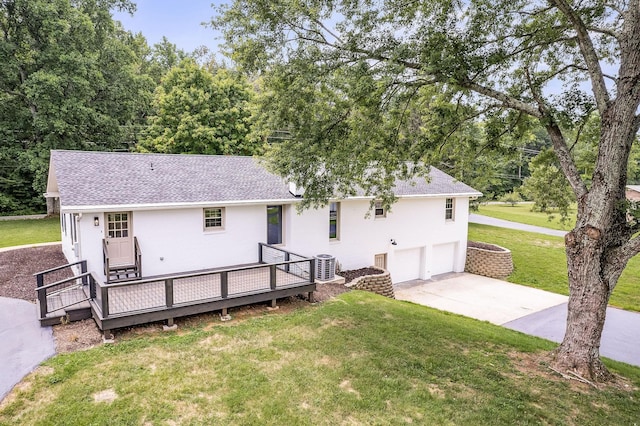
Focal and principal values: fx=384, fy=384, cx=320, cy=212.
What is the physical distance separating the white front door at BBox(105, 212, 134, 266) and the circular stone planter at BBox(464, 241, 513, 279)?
15888 mm

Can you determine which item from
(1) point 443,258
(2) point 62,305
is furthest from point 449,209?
(2) point 62,305

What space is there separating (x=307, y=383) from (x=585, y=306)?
5.26 metres

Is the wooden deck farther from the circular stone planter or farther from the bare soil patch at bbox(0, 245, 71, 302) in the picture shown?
the circular stone planter

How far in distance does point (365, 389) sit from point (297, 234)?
811 centimetres

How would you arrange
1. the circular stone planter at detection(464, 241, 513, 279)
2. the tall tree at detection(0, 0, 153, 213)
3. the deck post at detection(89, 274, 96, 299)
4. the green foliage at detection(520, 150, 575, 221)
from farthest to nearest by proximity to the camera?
the tall tree at detection(0, 0, 153, 213) → the circular stone planter at detection(464, 241, 513, 279) → the green foliage at detection(520, 150, 575, 221) → the deck post at detection(89, 274, 96, 299)

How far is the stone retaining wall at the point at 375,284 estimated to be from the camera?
43.5ft

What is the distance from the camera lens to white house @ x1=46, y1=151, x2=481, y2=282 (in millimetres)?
10727

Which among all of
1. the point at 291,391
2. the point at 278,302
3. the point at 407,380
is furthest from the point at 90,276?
the point at 407,380

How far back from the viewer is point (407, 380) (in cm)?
668

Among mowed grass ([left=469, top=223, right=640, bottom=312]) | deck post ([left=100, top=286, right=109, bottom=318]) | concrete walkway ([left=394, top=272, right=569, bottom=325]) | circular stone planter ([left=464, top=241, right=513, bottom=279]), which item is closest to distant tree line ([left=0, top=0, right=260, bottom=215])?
concrete walkway ([left=394, top=272, right=569, bottom=325])

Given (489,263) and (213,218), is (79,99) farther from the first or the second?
(489,263)

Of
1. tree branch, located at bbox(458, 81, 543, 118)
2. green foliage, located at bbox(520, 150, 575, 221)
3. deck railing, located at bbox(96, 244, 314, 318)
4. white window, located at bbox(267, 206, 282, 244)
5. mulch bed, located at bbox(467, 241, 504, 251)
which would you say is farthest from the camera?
mulch bed, located at bbox(467, 241, 504, 251)

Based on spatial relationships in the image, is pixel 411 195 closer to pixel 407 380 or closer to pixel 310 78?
pixel 310 78

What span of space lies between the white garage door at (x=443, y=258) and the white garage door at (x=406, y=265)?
97 cm
